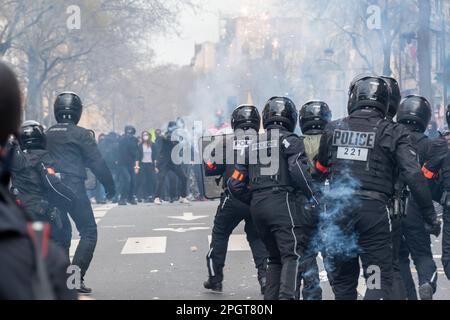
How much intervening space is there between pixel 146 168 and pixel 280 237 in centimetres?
1727

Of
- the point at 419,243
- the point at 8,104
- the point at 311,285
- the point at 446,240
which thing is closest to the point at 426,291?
the point at 419,243

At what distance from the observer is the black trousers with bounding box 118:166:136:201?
24.5 metres

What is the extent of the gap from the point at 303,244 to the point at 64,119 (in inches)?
131

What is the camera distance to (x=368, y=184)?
700cm

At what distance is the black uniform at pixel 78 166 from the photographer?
9922 millimetres

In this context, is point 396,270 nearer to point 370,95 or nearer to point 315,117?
point 370,95

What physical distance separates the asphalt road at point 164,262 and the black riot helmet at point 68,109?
1.69 metres

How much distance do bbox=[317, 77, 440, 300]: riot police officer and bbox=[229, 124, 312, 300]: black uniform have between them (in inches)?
19.7

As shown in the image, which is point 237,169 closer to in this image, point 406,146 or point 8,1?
point 406,146

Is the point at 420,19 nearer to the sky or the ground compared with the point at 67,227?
nearer to the sky

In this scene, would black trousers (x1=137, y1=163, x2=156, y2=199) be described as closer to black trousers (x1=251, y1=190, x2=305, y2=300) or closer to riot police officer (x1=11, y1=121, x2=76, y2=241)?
riot police officer (x1=11, y1=121, x2=76, y2=241)
